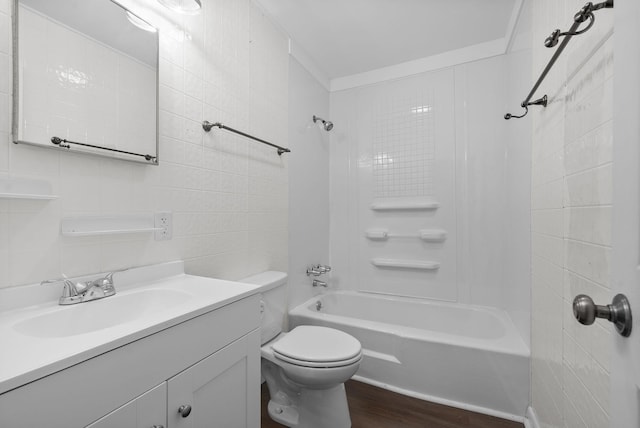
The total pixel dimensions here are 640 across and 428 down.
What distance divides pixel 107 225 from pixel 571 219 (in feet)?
5.44

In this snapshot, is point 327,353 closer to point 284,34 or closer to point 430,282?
point 430,282

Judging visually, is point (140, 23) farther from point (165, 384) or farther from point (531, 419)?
point (531, 419)

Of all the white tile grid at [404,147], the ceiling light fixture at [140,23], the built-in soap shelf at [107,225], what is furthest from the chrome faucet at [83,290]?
the white tile grid at [404,147]

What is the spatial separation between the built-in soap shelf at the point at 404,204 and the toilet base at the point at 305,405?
4.90 ft

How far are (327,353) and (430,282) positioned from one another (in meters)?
1.32

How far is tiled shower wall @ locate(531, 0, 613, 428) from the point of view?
0.75 m

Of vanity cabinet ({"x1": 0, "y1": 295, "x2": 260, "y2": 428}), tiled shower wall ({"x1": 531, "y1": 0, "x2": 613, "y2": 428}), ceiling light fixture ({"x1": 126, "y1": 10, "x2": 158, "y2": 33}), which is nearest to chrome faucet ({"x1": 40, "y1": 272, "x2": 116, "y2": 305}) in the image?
vanity cabinet ({"x1": 0, "y1": 295, "x2": 260, "y2": 428})

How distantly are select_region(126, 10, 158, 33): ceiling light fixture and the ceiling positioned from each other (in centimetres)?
91

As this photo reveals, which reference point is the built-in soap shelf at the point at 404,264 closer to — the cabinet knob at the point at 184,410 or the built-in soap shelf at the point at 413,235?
the built-in soap shelf at the point at 413,235

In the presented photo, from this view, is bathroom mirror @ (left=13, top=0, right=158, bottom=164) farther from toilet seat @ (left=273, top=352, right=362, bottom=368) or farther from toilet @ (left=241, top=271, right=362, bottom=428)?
toilet seat @ (left=273, top=352, right=362, bottom=368)

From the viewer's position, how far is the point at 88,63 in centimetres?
98

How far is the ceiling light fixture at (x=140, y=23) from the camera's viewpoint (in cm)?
110

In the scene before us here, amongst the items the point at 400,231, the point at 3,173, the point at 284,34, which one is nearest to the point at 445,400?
the point at 400,231

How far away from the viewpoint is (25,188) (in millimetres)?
822
